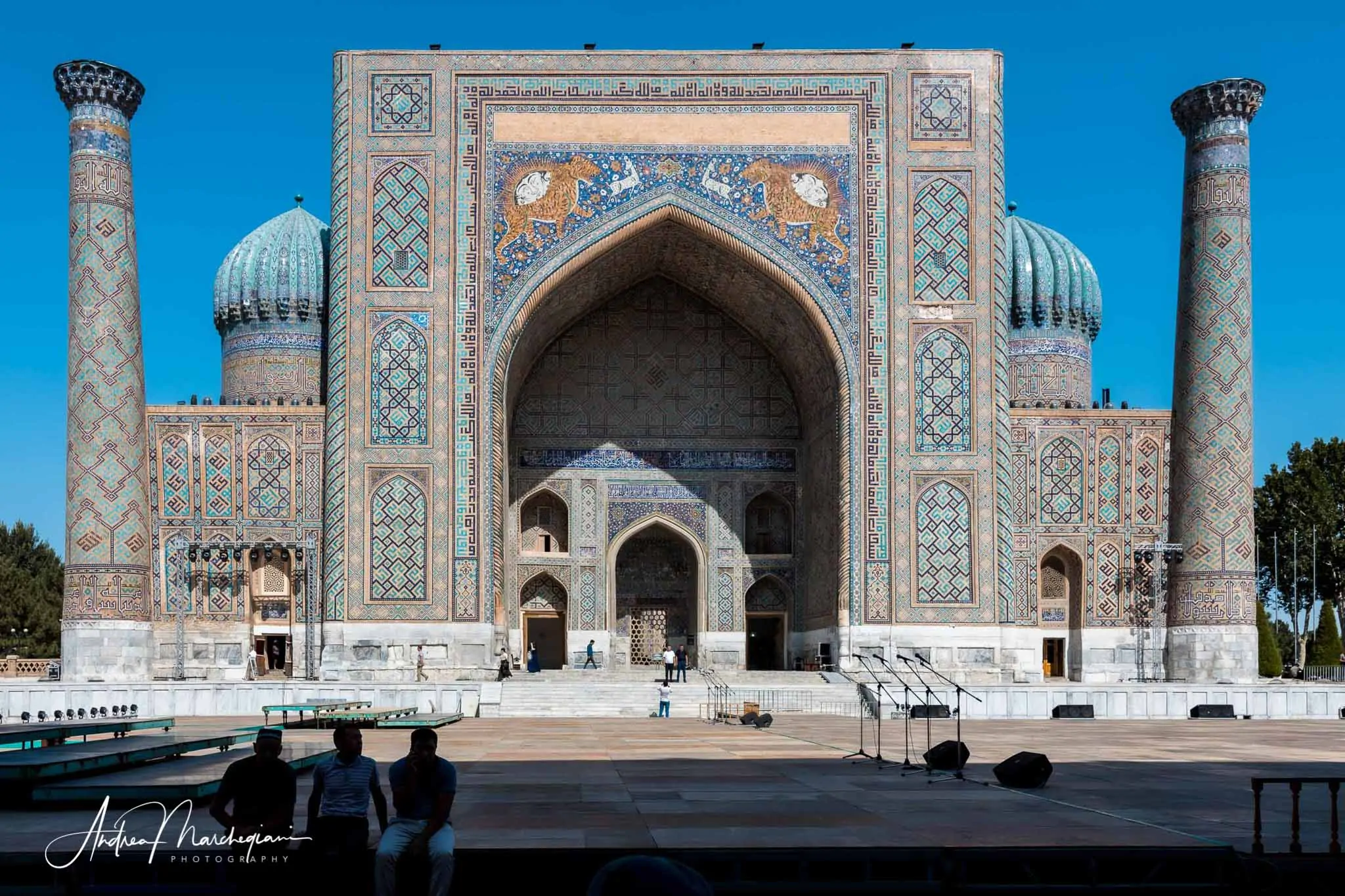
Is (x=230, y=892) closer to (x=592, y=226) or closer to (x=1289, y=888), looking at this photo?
(x=1289, y=888)

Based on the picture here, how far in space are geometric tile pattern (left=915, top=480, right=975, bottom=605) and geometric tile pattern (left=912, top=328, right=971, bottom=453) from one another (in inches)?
24.7

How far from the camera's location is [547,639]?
2005 cm

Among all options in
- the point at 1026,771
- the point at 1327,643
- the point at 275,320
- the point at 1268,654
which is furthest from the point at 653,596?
the point at 1026,771

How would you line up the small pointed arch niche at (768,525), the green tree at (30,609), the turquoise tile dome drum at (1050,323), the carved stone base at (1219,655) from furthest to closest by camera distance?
1. the green tree at (30,609)
2. the turquoise tile dome drum at (1050,323)
3. the small pointed arch niche at (768,525)
4. the carved stone base at (1219,655)

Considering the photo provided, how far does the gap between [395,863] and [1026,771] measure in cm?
386

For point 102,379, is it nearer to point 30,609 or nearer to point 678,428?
point 678,428

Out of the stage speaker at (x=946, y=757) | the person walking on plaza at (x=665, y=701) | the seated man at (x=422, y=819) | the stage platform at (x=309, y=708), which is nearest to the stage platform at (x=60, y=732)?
the stage platform at (x=309, y=708)

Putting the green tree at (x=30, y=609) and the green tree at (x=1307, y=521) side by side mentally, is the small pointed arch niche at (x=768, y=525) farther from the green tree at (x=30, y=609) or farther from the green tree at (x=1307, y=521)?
the green tree at (x=30, y=609)

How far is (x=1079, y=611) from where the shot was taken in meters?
19.1

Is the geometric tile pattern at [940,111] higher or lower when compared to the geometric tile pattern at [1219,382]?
higher

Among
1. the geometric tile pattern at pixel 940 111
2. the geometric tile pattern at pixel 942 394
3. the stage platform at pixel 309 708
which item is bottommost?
the stage platform at pixel 309 708

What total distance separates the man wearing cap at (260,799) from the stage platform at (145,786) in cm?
109

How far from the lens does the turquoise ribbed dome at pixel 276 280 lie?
21.7 metres

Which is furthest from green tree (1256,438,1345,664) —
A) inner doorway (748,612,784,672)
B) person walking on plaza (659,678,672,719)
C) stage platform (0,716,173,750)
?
stage platform (0,716,173,750)
